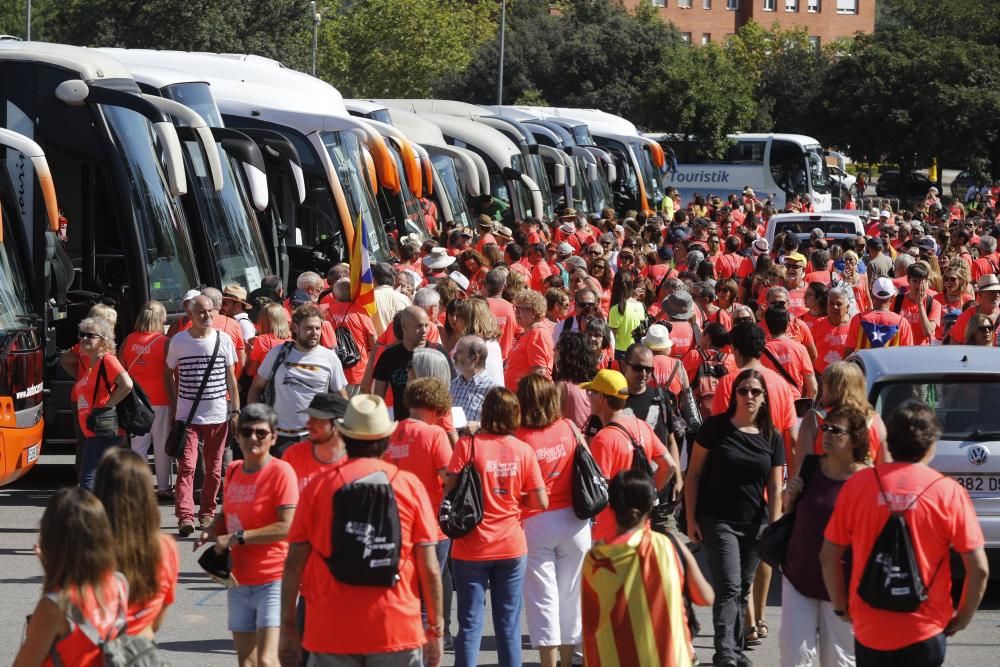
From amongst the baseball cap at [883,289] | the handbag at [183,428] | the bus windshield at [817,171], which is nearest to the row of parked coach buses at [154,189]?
the handbag at [183,428]

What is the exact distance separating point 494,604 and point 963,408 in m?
3.12

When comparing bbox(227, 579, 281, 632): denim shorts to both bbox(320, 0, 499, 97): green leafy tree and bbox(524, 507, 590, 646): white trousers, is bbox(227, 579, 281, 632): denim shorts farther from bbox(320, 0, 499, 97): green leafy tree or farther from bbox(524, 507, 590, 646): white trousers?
bbox(320, 0, 499, 97): green leafy tree

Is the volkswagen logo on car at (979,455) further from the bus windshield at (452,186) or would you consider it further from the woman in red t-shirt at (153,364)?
the bus windshield at (452,186)

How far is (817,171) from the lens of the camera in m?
51.2

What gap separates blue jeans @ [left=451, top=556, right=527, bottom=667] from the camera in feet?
23.8

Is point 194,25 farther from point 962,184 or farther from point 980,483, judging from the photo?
point 980,483

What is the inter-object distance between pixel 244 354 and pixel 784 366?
3914 mm

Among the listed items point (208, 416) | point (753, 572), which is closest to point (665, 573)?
point (753, 572)

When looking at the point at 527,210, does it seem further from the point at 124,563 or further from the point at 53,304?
the point at 124,563

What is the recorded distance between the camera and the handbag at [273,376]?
9.77 metres

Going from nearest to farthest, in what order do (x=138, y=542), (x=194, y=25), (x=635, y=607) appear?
(x=138, y=542)
(x=635, y=607)
(x=194, y=25)

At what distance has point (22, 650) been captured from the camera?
187 inches

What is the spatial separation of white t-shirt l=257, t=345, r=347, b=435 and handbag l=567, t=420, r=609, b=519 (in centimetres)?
257

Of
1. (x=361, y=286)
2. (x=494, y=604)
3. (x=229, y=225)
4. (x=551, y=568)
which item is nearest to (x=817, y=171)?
(x=229, y=225)
